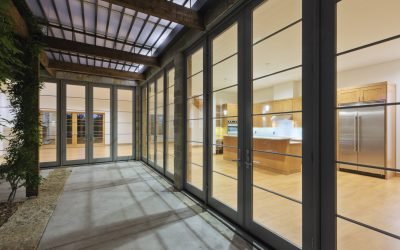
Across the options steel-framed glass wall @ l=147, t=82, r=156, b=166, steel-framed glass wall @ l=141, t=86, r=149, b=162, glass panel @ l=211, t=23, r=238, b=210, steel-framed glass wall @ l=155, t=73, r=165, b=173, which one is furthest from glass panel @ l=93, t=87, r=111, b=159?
glass panel @ l=211, t=23, r=238, b=210

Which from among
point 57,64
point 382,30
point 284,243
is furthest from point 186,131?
point 57,64

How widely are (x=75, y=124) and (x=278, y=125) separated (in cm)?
717

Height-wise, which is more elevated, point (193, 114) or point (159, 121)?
point (193, 114)

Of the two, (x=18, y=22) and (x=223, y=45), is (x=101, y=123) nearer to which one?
(x=18, y=22)

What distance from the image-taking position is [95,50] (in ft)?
16.0

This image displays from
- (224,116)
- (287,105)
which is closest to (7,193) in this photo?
(224,116)

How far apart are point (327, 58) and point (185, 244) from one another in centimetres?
246

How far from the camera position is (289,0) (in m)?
3.14

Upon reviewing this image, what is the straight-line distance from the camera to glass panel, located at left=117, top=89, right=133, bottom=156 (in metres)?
8.12

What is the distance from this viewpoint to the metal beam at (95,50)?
4.49m

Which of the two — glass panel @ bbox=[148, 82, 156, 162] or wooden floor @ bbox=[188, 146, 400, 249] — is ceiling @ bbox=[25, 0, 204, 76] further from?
wooden floor @ bbox=[188, 146, 400, 249]

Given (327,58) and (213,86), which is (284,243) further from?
(213,86)

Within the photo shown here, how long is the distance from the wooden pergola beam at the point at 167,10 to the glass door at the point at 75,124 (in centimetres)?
560

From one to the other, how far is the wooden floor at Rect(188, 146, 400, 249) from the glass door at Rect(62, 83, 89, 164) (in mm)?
4856
